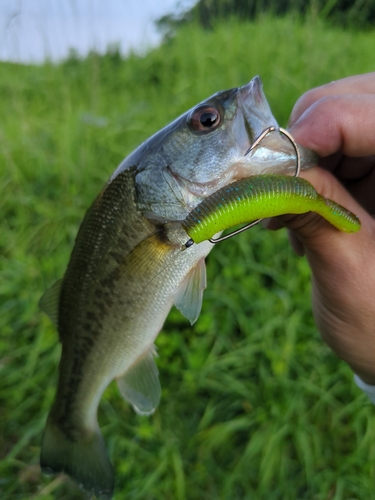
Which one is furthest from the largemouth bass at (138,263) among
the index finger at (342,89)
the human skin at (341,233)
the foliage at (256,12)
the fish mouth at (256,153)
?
the foliage at (256,12)

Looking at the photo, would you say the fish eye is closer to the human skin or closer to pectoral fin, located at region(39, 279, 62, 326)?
the human skin

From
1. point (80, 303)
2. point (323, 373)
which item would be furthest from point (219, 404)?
point (80, 303)

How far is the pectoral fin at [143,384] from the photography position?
1.47 m

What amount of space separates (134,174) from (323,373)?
167 centimetres

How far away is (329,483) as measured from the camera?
79.2 inches

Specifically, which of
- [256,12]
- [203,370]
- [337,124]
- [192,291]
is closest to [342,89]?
[337,124]

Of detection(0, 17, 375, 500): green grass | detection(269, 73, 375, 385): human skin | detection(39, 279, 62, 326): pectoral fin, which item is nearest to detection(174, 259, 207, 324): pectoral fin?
detection(269, 73, 375, 385): human skin

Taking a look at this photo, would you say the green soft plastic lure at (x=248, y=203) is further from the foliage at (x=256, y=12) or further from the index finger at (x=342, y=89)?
the foliage at (x=256, y=12)

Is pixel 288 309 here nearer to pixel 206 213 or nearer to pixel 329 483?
pixel 329 483

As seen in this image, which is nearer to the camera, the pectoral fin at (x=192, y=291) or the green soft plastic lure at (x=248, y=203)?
the green soft plastic lure at (x=248, y=203)

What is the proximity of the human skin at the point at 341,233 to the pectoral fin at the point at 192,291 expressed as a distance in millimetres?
308

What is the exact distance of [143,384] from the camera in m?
1.48

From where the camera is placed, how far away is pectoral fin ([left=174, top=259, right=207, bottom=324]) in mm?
1243

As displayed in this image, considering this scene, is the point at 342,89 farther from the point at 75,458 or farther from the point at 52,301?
the point at 75,458
